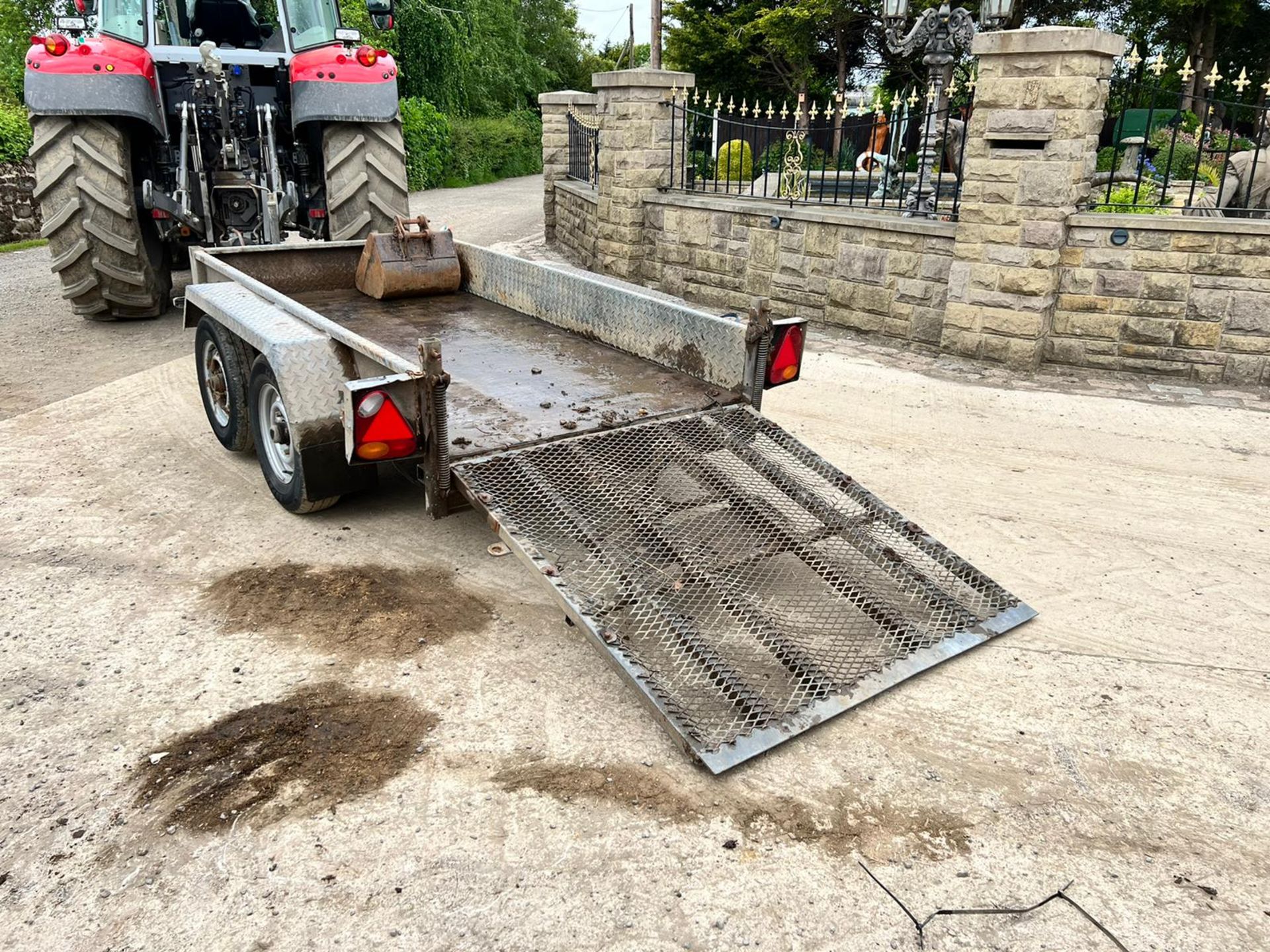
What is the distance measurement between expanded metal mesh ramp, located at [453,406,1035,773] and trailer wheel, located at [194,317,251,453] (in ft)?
6.54

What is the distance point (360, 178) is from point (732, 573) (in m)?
6.04

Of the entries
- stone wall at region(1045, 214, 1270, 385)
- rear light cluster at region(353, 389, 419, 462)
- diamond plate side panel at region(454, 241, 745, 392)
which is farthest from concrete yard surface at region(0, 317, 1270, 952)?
stone wall at region(1045, 214, 1270, 385)

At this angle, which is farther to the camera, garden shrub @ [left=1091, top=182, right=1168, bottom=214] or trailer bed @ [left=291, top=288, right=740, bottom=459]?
garden shrub @ [left=1091, top=182, right=1168, bottom=214]

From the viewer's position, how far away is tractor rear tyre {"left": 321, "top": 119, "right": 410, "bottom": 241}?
318 inches

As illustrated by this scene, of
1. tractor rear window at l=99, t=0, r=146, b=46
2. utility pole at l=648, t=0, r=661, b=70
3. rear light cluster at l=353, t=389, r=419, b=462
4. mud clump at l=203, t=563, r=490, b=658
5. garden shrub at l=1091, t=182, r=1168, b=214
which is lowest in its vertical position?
mud clump at l=203, t=563, r=490, b=658

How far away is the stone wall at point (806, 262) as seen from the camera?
825 cm

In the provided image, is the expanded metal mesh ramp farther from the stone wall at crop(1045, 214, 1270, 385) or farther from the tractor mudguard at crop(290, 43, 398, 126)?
the tractor mudguard at crop(290, 43, 398, 126)

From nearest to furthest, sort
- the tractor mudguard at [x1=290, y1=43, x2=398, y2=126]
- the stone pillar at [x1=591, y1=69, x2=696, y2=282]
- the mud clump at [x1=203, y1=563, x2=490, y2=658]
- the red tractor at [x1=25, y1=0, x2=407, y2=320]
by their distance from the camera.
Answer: the mud clump at [x1=203, y1=563, x2=490, y2=658], the red tractor at [x1=25, y1=0, x2=407, y2=320], the tractor mudguard at [x1=290, y1=43, x2=398, y2=126], the stone pillar at [x1=591, y1=69, x2=696, y2=282]

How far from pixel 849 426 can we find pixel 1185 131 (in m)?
19.1

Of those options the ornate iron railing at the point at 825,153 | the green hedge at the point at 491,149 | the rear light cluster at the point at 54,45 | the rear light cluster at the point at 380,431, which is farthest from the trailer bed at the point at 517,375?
the green hedge at the point at 491,149

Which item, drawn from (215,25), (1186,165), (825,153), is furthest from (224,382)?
(1186,165)

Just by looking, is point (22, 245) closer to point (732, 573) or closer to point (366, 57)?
point (366, 57)

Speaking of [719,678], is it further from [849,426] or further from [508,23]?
[508,23]

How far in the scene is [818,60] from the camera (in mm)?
30531
